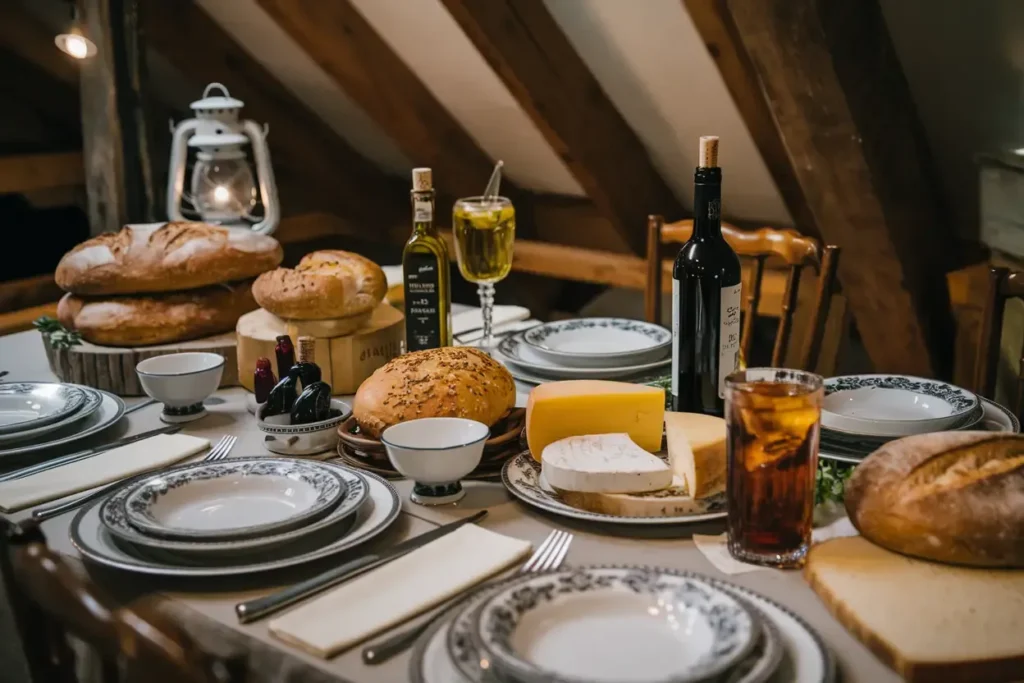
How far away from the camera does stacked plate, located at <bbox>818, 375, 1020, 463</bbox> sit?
4.06 feet

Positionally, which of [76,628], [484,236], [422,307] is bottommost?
[76,628]

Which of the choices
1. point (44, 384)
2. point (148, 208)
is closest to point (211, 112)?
point (148, 208)

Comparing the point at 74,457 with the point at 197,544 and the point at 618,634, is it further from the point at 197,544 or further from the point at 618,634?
the point at 618,634

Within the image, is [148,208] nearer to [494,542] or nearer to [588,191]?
[588,191]

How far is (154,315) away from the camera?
1.75 m

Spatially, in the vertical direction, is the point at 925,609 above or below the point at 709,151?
below

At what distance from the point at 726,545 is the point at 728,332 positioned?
32 centimetres

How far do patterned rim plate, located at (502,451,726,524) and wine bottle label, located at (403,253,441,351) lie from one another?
436 millimetres

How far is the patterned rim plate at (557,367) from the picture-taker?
1640mm

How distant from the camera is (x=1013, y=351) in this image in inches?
93.7

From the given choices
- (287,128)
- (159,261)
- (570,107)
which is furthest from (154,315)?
(287,128)

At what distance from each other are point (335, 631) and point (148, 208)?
234 centimetres

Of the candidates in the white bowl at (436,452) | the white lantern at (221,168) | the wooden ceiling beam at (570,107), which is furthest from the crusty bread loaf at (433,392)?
the wooden ceiling beam at (570,107)

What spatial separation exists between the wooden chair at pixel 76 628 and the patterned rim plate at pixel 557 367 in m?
0.75
